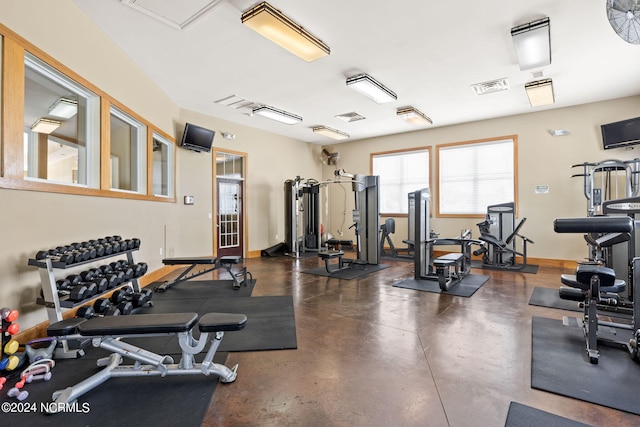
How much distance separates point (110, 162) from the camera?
4.02 meters

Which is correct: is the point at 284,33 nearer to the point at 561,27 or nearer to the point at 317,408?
the point at 561,27

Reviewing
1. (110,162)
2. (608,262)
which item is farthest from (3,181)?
(608,262)

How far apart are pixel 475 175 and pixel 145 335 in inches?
294

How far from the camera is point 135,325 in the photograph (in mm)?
1884

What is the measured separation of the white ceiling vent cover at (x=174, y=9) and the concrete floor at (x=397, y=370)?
11.0ft

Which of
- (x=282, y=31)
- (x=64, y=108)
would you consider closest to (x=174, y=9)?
(x=282, y=31)

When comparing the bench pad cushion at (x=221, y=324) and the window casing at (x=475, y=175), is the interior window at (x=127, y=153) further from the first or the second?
the window casing at (x=475, y=175)

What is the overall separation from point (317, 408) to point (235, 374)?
661 millimetres

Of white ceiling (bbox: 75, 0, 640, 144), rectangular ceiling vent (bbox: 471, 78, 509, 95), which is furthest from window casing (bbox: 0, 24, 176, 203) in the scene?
rectangular ceiling vent (bbox: 471, 78, 509, 95)

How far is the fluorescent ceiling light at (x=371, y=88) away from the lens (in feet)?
15.5

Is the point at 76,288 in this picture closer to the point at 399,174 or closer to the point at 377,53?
the point at 377,53

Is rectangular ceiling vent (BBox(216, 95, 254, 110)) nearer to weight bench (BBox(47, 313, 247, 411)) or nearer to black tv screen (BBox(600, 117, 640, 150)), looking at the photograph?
weight bench (BBox(47, 313, 247, 411))

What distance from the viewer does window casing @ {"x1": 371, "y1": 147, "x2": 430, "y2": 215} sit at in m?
8.23

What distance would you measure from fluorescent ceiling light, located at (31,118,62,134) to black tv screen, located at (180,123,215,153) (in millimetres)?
2961
